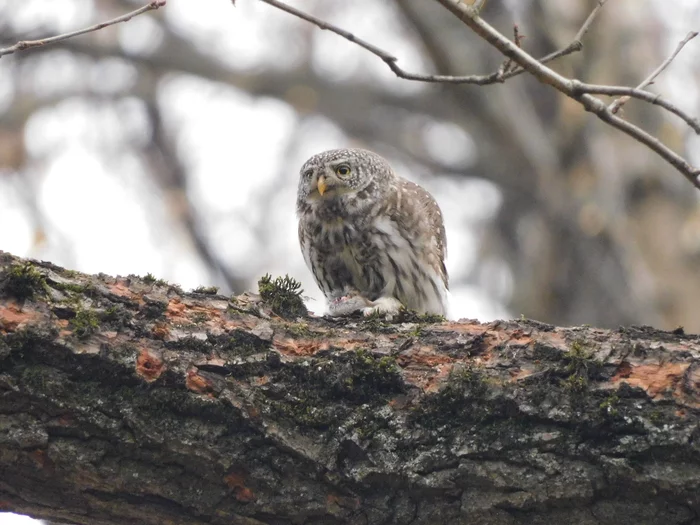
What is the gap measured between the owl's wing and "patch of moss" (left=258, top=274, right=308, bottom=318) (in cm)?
229

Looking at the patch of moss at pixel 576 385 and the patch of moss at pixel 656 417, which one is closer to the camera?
the patch of moss at pixel 656 417

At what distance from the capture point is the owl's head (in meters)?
6.05

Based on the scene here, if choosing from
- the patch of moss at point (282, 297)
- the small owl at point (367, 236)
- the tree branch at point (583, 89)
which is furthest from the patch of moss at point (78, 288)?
the small owl at point (367, 236)

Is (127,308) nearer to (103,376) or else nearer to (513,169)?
(103,376)

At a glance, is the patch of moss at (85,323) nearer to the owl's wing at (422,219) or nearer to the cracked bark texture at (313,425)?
the cracked bark texture at (313,425)

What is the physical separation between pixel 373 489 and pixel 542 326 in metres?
0.93

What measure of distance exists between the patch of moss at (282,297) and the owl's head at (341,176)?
233 cm

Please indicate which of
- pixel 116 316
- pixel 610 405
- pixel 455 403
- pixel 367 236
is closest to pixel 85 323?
pixel 116 316

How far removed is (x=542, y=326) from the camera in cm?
344

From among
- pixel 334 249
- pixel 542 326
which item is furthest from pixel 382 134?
pixel 542 326

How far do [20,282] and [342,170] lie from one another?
3.38 metres

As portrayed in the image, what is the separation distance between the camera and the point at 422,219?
610cm

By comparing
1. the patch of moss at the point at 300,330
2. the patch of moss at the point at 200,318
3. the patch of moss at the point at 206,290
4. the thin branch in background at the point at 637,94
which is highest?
the thin branch in background at the point at 637,94

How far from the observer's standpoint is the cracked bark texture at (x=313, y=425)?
116 inches
